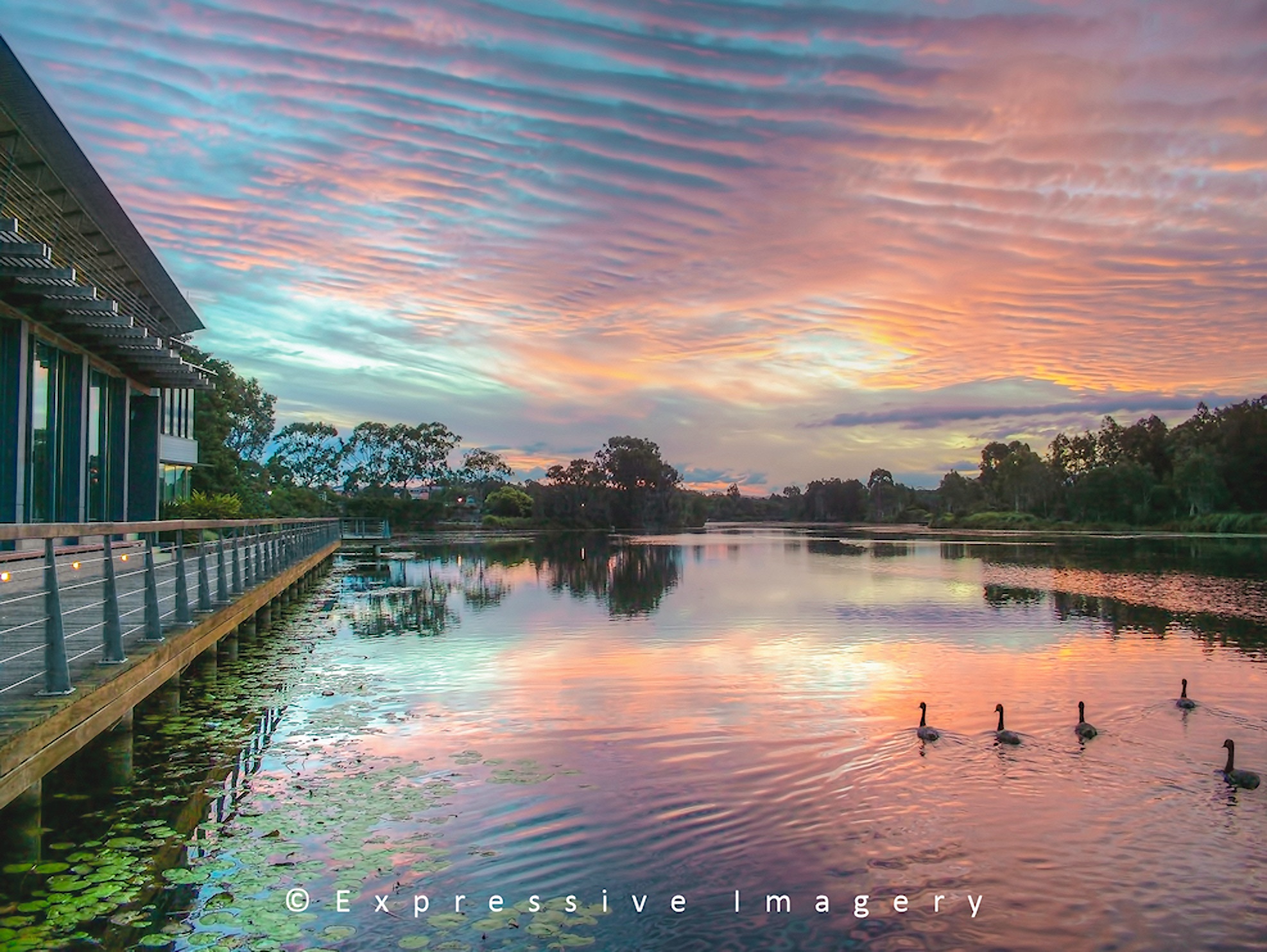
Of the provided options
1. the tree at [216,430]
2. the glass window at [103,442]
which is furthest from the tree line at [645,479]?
the glass window at [103,442]

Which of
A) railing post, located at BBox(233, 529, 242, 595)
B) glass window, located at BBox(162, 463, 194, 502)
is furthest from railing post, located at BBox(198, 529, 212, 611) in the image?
glass window, located at BBox(162, 463, 194, 502)

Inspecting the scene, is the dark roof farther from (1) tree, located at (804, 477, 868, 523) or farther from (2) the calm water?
(1) tree, located at (804, 477, 868, 523)

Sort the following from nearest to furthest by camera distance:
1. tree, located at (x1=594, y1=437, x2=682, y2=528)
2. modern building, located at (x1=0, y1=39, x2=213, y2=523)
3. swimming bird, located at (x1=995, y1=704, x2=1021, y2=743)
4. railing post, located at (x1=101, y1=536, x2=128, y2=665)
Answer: railing post, located at (x1=101, y1=536, x2=128, y2=665)
swimming bird, located at (x1=995, y1=704, x2=1021, y2=743)
modern building, located at (x1=0, y1=39, x2=213, y2=523)
tree, located at (x1=594, y1=437, x2=682, y2=528)

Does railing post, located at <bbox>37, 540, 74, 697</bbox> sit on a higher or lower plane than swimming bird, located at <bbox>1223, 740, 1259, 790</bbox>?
higher

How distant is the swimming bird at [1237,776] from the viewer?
875 cm

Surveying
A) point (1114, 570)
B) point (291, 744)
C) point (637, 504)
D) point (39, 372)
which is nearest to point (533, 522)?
point (637, 504)

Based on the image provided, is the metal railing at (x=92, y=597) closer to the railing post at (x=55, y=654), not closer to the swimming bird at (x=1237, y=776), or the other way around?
the railing post at (x=55, y=654)

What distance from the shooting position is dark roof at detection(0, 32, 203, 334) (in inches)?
629

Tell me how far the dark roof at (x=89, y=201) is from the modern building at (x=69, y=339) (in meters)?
0.04

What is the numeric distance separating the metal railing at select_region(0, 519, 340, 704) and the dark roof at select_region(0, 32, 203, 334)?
7.44m

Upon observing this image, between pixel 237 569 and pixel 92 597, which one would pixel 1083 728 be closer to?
pixel 92 597

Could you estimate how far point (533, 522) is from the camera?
113 metres

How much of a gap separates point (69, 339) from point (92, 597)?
Answer: 33.5 ft

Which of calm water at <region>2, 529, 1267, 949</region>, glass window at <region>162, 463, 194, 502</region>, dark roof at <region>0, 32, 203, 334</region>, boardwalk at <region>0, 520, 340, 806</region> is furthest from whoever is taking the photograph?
glass window at <region>162, 463, 194, 502</region>
